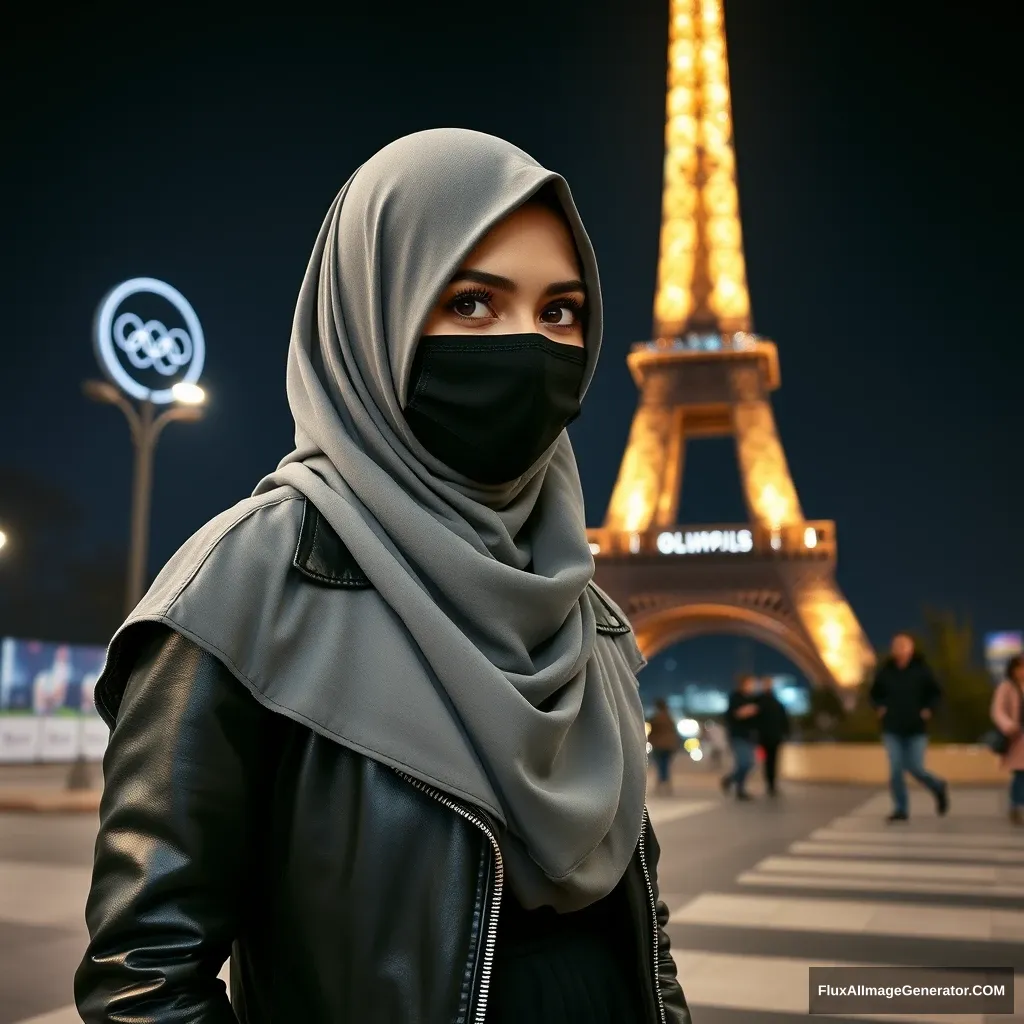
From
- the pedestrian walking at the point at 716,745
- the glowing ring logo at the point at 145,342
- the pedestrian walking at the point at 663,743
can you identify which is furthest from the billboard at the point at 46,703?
the pedestrian walking at the point at 716,745

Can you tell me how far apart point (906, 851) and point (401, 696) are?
7.99 meters

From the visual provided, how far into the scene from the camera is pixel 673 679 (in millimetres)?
117500

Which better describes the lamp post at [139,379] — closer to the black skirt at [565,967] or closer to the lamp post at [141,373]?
the lamp post at [141,373]

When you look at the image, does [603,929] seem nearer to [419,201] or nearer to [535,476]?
[535,476]

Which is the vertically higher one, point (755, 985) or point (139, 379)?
point (139, 379)

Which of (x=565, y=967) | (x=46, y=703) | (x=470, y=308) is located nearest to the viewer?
(x=565, y=967)

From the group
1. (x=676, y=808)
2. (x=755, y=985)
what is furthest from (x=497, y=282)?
(x=676, y=808)

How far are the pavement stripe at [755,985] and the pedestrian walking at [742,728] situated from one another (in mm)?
9427

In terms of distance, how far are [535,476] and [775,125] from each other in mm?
54254

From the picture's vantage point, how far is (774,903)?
5.86 metres

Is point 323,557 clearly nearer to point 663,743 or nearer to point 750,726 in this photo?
point 750,726

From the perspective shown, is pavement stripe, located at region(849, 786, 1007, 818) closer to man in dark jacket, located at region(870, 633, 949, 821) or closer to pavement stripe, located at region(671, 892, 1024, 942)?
man in dark jacket, located at region(870, 633, 949, 821)

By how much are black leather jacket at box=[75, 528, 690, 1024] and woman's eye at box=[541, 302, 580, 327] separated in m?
0.65

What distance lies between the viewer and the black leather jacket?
42.8 inches
